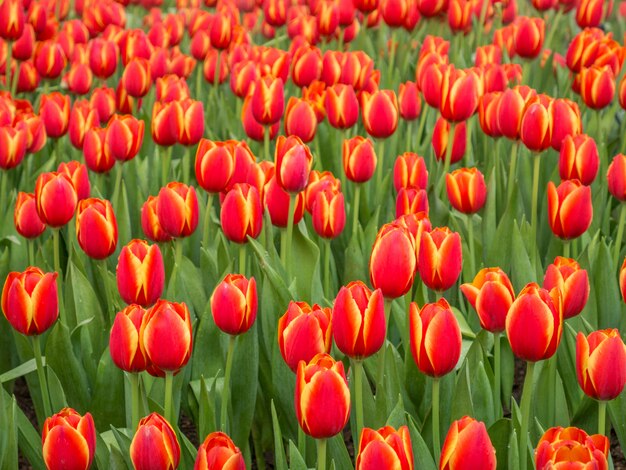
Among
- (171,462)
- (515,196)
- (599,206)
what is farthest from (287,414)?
(599,206)

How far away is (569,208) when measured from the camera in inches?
81.3

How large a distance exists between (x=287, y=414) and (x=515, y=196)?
2.96ft

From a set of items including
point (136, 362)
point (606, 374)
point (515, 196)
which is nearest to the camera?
point (606, 374)

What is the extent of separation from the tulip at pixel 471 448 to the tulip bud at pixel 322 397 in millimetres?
161

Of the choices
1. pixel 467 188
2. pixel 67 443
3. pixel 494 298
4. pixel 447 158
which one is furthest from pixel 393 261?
pixel 447 158

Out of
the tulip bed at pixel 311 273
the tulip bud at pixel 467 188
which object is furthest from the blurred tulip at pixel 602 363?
the tulip bud at pixel 467 188

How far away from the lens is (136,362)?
1.61 meters

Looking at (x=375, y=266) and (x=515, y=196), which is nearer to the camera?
(x=375, y=266)

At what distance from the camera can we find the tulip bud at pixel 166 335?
1.52 m

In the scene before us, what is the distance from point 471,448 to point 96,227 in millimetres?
1028

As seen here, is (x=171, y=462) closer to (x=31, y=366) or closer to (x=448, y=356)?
(x=448, y=356)

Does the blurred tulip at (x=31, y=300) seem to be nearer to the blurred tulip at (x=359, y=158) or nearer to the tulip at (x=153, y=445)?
the tulip at (x=153, y=445)

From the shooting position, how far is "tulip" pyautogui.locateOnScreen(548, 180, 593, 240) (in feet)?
6.72

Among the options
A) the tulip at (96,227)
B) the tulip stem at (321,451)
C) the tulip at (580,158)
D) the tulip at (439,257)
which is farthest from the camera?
the tulip at (580,158)
